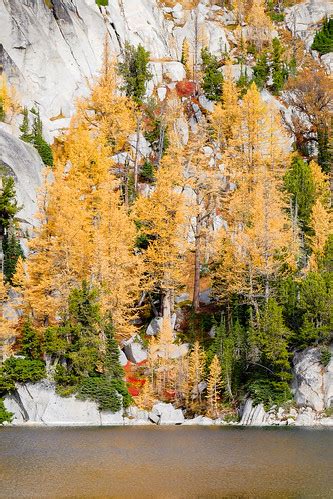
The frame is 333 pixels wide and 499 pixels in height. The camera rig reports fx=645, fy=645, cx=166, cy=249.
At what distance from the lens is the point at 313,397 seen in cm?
4319

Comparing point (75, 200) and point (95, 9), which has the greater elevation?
point (95, 9)

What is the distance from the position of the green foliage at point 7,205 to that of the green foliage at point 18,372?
48.6 ft

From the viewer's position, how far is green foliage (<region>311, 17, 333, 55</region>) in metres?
103

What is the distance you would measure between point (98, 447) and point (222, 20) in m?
98.7

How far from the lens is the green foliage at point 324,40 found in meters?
103

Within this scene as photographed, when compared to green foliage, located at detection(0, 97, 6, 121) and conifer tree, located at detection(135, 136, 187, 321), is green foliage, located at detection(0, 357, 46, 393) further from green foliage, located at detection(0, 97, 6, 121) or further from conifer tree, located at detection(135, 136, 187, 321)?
green foliage, located at detection(0, 97, 6, 121)

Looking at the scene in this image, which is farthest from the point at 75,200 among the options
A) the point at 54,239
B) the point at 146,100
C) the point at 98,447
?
the point at 146,100

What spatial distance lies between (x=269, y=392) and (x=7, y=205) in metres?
26.5

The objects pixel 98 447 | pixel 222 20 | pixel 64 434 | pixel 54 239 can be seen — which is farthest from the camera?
pixel 222 20

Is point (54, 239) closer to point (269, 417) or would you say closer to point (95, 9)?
point (269, 417)

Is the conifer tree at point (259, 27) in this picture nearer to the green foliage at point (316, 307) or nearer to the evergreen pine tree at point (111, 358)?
the green foliage at point (316, 307)

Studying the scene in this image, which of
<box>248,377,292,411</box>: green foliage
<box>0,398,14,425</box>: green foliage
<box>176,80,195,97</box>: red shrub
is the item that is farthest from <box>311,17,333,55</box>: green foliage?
<box>0,398,14,425</box>: green foliage

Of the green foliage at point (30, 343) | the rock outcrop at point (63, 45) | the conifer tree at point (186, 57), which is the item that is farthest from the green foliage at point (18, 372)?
the conifer tree at point (186, 57)

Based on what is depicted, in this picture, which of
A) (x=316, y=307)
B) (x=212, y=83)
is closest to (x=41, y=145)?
(x=212, y=83)
